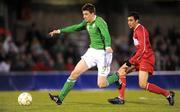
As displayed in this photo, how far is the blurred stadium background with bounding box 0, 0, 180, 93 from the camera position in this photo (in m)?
24.3

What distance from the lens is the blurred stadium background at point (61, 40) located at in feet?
79.8

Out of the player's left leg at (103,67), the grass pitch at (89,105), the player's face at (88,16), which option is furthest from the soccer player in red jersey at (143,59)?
the player's face at (88,16)

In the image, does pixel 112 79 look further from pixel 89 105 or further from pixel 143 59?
pixel 143 59

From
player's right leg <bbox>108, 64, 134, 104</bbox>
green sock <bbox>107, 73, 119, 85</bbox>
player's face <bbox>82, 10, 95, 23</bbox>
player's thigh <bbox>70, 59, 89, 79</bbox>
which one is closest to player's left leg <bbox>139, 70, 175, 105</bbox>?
player's right leg <bbox>108, 64, 134, 104</bbox>

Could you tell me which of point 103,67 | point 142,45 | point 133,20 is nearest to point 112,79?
point 103,67

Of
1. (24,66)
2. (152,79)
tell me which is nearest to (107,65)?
(152,79)

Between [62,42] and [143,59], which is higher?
[143,59]

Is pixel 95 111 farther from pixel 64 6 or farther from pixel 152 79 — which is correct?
pixel 64 6

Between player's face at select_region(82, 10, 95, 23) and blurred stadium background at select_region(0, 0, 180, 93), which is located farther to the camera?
blurred stadium background at select_region(0, 0, 180, 93)

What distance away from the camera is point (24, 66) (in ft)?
84.8

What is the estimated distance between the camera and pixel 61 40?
27.5 meters

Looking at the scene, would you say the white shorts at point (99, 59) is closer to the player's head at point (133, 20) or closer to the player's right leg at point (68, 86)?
the player's right leg at point (68, 86)

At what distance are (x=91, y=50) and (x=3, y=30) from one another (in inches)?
426

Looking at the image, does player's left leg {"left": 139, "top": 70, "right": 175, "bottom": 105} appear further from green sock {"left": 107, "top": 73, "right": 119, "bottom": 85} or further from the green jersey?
the green jersey
